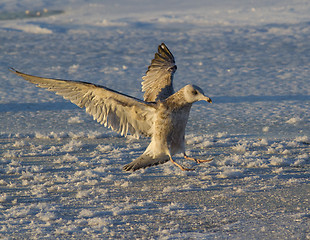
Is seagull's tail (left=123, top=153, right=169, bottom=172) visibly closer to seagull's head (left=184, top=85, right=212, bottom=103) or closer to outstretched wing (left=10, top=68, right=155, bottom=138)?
outstretched wing (left=10, top=68, right=155, bottom=138)

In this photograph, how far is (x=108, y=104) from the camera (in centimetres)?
521

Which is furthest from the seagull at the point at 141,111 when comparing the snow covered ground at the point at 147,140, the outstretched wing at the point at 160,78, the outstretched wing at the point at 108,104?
the outstretched wing at the point at 160,78

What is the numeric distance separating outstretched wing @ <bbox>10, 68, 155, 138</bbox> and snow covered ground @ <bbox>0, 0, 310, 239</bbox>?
0.68 metres

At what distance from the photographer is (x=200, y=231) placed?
14.1ft

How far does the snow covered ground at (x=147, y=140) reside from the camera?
458 cm

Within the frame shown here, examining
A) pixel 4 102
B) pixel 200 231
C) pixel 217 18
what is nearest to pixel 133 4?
pixel 217 18

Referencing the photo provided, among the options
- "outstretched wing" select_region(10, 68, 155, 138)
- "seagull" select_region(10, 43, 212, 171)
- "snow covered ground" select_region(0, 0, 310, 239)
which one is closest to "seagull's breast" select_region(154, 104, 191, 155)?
"seagull" select_region(10, 43, 212, 171)

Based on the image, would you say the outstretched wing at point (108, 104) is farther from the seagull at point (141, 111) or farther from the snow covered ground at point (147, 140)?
the snow covered ground at point (147, 140)

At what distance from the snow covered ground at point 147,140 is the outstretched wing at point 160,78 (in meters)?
0.90

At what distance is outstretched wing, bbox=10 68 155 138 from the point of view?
16.6ft

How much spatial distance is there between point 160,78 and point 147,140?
4.63 ft

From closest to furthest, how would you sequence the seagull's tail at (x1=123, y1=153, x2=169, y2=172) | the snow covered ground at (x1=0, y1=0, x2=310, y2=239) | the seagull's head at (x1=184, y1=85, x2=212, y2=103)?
the snow covered ground at (x1=0, y1=0, x2=310, y2=239), the seagull's head at (x1=184, y1=85, x2=212, y2=103), the seagull's tail at (x1=123, y1=153, x2=169, y2=172)

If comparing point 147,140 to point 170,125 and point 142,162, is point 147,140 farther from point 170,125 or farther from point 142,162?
point 170,125

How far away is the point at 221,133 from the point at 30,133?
2.89 meters
